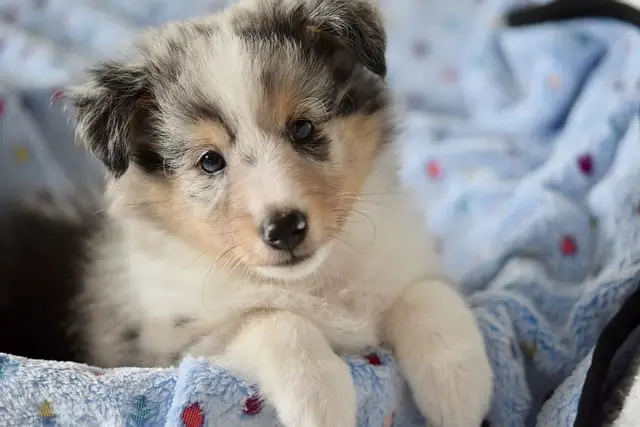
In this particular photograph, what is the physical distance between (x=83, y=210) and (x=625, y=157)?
191 centimetres

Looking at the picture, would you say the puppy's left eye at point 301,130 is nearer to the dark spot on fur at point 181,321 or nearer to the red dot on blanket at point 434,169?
the dark spot on fur at point 181,321

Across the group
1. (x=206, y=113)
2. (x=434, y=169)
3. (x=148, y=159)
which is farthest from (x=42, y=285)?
(x=434, y=169)

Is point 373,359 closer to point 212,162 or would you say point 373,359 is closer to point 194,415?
point 194,415

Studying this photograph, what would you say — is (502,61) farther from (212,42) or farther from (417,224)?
(212,42)

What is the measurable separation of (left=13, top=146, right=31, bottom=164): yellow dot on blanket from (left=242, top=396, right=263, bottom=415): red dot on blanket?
6.10 feet

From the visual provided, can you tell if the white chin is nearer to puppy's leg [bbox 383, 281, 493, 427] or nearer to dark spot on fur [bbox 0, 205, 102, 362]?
puppy's leg [bbox 383, 281, 493, 427]

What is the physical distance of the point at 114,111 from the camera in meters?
2.04

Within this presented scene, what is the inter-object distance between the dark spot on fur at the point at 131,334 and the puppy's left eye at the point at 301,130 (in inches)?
26.9

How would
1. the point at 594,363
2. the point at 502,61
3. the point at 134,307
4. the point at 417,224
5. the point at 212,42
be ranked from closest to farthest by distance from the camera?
the point at 594,363, the point at 212,42, the point at 134,307, the point at 417,224, the point at 502,61

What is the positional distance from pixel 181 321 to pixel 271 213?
46 centimetres

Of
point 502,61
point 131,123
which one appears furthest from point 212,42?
point 502,61

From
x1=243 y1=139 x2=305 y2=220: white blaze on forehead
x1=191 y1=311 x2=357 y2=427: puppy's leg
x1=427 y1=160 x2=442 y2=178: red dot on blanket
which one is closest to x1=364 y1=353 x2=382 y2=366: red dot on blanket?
x1=191 y1=311 x2=357 y2=427: puppy's leg

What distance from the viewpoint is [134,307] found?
2219mm

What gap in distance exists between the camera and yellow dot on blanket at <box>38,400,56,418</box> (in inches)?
70.5
